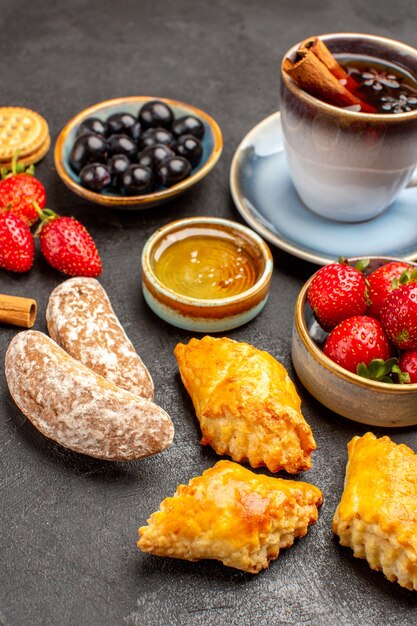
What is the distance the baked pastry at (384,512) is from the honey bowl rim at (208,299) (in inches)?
25.1

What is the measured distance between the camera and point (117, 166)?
2.72m

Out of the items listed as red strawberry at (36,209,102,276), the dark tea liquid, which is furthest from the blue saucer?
red strawberry at (36,209,102,276)

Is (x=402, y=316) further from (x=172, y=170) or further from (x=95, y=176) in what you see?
(x=95, y=176)

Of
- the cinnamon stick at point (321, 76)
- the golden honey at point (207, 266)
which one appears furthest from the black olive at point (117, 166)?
the cinnamon stick at point (321, 76)

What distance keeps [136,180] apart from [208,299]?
563 mm

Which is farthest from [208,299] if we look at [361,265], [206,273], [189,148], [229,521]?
[229,521]

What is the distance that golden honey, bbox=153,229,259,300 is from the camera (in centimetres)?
246

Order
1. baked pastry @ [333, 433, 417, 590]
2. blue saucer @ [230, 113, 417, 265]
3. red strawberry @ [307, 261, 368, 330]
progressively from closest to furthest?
baked pastry @ [333, 433, 417, 590] → red strawberry @ [307, 261, 368, 330] → blue saucer @ [230, 113, 417, 265]

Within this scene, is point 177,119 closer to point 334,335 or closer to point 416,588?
point 334,335

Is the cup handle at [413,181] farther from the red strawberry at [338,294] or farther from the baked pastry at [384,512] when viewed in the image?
the baked pastry at [384,512]

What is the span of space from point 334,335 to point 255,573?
653 millimetres

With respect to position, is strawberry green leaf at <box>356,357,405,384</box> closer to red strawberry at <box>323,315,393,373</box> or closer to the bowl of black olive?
red strawberry at <box>323,315,393,373</box>

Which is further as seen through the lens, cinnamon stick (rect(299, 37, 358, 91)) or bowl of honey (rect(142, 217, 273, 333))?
cinnamon stick (rect(299, 37, 358, 91))

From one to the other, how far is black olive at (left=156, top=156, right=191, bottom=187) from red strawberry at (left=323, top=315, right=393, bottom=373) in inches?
36.5
